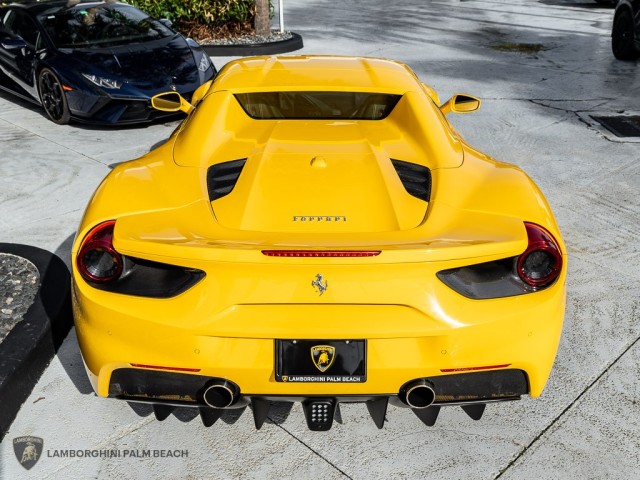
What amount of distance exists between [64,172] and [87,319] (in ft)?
14.4

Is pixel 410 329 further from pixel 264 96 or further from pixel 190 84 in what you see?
pixel 190 84

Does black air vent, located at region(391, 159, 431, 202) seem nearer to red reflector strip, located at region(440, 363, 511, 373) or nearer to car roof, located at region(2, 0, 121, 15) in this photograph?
red reflector strip, located at region(440, 363, 511, 373)

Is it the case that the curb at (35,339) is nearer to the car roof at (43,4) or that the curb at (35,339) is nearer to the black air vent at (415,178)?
the black air vent at (415,178)

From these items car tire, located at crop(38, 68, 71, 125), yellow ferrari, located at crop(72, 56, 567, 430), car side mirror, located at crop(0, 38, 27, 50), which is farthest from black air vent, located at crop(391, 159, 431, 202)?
car side mirror, located at crop(0, 38, 27, 50)

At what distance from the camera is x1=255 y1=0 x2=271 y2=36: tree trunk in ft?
43.1

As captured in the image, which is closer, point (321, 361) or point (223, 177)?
point (321, 361)

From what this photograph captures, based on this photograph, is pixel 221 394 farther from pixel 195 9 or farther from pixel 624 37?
pixel 195 9

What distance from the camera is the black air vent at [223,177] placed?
2890mm

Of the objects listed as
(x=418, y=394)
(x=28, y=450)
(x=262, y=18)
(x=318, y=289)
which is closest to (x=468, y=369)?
(x=418, y=394)

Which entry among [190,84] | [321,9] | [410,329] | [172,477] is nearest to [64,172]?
[190,84]

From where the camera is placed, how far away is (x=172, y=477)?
2863 millimetres

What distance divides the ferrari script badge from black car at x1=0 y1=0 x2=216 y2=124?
19.0 feet

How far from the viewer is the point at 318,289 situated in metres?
2.41

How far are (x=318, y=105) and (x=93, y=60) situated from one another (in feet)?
15.9
